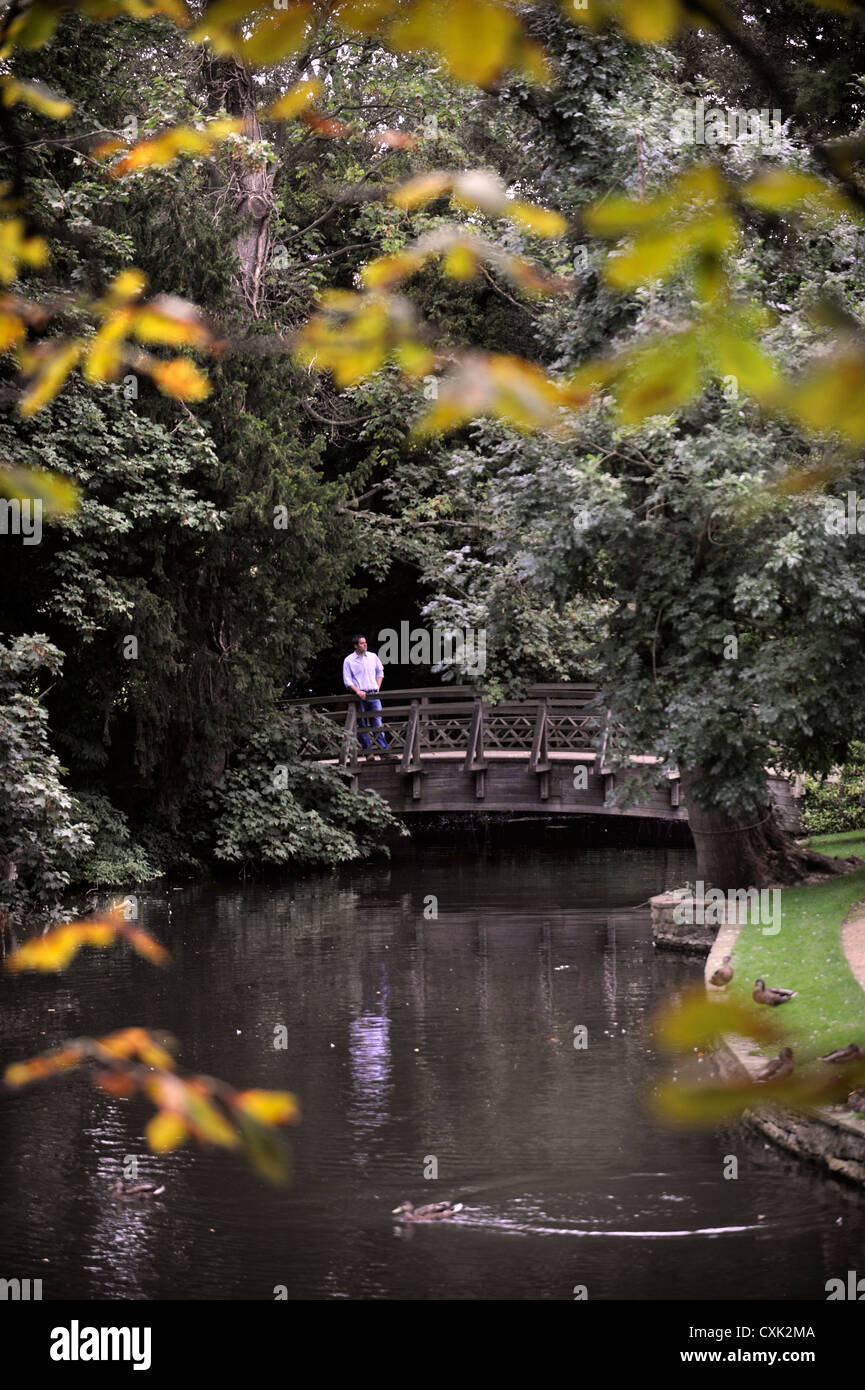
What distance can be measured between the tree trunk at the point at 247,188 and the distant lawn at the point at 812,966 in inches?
519

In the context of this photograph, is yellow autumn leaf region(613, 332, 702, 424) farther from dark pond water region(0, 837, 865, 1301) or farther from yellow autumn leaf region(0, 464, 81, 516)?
dark pond water region(0, 837, 865, 1301)

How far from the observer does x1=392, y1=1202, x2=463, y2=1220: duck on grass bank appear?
8008mm

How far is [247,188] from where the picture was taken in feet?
81.0

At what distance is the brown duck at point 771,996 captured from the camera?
10.6 m

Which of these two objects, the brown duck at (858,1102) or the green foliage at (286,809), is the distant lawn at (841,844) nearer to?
the green foliage at (286,809)

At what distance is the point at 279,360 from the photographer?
75.7ft

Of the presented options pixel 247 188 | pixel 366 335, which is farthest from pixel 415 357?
pixel 247 188

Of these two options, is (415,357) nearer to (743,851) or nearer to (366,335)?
(366,335)

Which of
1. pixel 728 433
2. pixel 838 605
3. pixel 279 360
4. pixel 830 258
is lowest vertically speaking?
pixel 838 605

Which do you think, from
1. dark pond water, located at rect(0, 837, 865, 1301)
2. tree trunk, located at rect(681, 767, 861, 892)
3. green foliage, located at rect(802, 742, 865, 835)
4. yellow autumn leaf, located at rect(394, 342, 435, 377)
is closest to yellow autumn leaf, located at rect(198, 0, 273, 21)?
yellow autumn leaf, located at rect(394, 342, 435, 377)

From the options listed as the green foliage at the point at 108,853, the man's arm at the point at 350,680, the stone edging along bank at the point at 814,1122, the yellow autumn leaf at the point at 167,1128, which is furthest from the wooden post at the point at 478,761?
the yellow autumn leaf at the point at 167,1128
